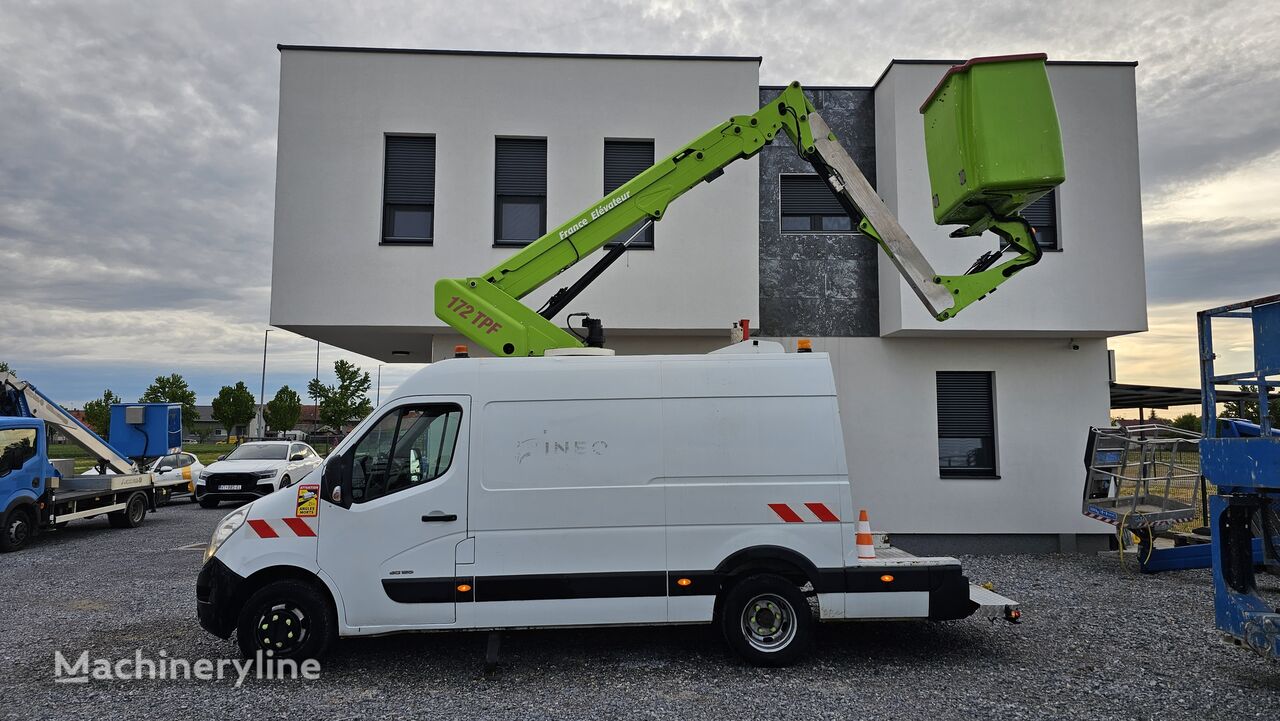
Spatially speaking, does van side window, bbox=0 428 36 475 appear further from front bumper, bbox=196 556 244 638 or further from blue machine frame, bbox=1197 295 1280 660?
blue machine frame, bbox=1197 295 1280 660

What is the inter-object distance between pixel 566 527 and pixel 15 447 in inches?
432

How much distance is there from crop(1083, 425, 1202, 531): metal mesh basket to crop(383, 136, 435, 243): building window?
9.81 m

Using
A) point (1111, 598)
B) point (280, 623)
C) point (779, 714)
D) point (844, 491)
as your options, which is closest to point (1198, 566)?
point (1111, 598)

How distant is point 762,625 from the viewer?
590cm

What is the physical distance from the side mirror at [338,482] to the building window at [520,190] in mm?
5541

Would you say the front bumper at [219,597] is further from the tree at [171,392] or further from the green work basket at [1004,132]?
the tree at [171,392]

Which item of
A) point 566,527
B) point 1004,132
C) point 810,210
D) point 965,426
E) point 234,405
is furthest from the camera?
point 234,405

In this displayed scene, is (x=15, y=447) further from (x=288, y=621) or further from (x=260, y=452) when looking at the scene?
(x=288, y=621)

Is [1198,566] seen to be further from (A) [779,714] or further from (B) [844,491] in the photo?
(A) [779,714]

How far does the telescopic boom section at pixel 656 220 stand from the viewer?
6.68 metres

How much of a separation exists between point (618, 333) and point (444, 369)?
5048mm

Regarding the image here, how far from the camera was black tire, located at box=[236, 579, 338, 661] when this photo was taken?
5723 mm

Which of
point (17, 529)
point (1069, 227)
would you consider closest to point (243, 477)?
point (17, 529)

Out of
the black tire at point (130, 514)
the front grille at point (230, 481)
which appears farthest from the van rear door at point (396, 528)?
the front grille at point (230, 481)
